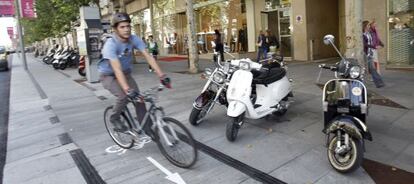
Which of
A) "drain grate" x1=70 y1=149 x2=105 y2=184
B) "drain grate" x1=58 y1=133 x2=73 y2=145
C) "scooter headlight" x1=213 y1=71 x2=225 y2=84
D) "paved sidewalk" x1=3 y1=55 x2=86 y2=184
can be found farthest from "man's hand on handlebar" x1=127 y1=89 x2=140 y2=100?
"drain grate" x1=58 y1=133 x2=73 y2=145

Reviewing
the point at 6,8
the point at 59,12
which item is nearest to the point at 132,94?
the point at 59,12

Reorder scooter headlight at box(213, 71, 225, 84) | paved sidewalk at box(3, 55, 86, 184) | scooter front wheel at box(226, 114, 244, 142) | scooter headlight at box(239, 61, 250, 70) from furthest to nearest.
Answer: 1. scooter headlight at box(213, 71, 225, 84)
2. scooter headlight at box(239, 61, 250, 70)
3. scooter front wheel at box(226, 114, 244, 142)
4. paved sidewalk at box(3, 55, 86, 184)

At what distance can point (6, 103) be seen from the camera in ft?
34.6

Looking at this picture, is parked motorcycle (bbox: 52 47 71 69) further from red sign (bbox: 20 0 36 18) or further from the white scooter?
the white scooter

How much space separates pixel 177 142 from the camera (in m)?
4.24

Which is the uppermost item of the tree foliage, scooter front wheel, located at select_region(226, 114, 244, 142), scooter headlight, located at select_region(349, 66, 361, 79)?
the tree foliage

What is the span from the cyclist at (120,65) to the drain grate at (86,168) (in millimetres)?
578

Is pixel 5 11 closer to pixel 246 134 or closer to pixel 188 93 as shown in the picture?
pixel 188 93

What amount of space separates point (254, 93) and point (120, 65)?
2156mm

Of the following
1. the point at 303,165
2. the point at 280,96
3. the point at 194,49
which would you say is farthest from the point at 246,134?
the point at 194,49

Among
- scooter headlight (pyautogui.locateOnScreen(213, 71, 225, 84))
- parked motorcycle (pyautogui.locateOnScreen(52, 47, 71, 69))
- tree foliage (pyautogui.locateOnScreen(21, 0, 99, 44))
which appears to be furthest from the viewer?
parked motorcycle (pyautogui.locateOnScreen(52, 47, 71, 69))

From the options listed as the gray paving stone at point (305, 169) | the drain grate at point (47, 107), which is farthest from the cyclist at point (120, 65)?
the drain grate at point (47, 107)

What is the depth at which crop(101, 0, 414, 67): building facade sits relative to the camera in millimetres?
11776

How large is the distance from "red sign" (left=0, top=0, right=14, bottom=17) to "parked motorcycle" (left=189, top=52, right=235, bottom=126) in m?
22.3
